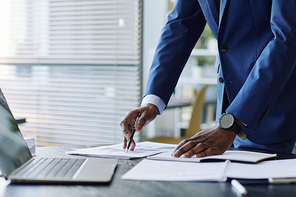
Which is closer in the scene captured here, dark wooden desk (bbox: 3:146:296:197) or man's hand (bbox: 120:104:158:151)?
dark wooden desk (bbox: 3:146:296:197)

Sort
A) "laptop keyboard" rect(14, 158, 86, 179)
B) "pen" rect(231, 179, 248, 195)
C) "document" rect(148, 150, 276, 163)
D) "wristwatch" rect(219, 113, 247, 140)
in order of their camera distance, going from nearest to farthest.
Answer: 1. "pen" rect(231, 179, 248, 195)
2. "laptop keyboard" rect(14, 158, 86, 179)
3. "document" rect(148, 150, 276, 163)
4. "wristwatch" rect(219, 113, 247, 140)

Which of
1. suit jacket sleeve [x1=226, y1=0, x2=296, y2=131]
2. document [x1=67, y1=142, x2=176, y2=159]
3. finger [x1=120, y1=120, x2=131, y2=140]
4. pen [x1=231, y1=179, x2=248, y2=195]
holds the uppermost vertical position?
suit jacket sleeve [x1=226, y1=0, x2=296, y2=131]

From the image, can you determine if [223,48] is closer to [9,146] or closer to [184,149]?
[184,149]

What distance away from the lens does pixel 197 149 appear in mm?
929

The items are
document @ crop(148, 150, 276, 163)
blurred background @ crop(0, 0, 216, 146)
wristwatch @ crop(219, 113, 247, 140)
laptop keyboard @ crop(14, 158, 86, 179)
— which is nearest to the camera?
laptop keyboard @ crop(14, 158, 86, 179)

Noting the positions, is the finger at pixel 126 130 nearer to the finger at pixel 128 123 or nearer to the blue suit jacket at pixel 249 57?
the finger at pixel 128 123

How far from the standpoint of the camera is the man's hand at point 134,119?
1.13 meters

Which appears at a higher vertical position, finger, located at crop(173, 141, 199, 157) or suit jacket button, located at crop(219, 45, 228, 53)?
suit jacket button, located at crop(219, 45, 228, 53)

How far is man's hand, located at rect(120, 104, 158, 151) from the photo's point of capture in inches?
44.6

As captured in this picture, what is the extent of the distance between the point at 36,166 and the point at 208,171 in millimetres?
399

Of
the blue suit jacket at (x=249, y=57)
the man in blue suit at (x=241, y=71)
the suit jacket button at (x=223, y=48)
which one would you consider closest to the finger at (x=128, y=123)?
the man in blue suit at (x=241, y=71)

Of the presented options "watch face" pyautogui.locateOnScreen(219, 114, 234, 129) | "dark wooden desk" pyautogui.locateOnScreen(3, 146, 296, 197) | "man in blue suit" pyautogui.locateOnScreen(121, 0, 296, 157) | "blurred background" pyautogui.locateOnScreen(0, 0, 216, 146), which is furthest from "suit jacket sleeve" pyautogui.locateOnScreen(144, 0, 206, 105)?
"blurred background" pyautogui.locateOnScreen(0, 0, 216, 146)

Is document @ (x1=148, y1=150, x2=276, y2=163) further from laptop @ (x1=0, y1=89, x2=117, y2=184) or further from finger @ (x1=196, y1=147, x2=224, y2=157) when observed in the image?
laptop @ (x1=0, y1=89, x2=117, y2=184)

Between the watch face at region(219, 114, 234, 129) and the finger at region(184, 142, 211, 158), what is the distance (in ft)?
0.27
